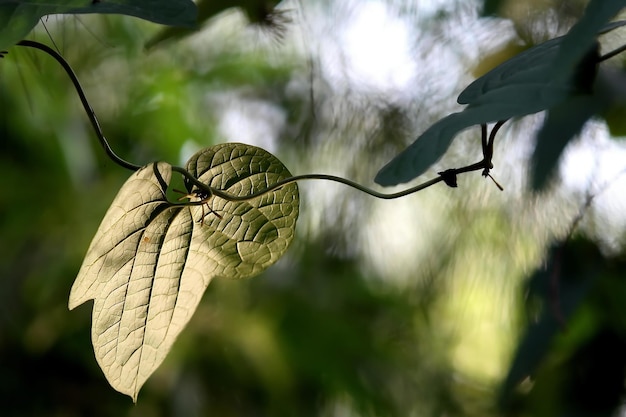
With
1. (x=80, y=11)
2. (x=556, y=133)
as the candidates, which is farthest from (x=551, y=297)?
(x=80, y=11)

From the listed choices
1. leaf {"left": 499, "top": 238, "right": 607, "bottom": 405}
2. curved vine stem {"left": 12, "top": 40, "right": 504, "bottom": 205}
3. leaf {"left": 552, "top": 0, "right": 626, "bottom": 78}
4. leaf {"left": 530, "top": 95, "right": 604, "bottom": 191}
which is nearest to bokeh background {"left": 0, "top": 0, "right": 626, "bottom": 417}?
leaf {"left": 499, "top": 238, "right": 607, "bottom": 405}

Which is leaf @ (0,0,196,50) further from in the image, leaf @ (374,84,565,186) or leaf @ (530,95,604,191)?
leaf @ (530,95,604,191)

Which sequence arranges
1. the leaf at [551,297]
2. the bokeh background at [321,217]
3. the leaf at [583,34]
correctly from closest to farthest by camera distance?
the leaf at [583,34] → the leaf at [551,297] → the bokeh background at [321,217]

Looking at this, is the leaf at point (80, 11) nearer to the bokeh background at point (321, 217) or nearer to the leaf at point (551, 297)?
the bokeh background at point (321, 217)

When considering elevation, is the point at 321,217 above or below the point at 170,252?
below

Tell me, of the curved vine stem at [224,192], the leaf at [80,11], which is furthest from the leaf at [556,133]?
the leaf at [80,11]

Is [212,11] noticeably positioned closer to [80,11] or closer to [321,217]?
[80,11]
